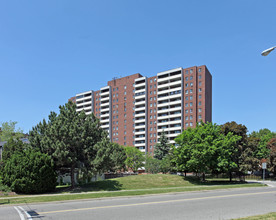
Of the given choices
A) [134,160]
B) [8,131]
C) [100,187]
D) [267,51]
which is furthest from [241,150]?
[8,131]

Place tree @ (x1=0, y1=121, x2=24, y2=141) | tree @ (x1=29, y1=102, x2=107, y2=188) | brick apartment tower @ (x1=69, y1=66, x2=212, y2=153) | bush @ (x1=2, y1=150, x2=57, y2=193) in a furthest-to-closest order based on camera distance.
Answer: brick apartment tower @ (x1=69, y1=66, x2=212, y2=153)
tree @ (x1=0, y1=121, x2=24, y2=141)
tree @ (x1=29, y1=102, x2=107, y2=188)
bush @ (x1=2, y1=150, x2=57, y2=193)

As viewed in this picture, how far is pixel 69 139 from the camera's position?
25.5 meters

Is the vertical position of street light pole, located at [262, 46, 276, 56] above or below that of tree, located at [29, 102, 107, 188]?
above

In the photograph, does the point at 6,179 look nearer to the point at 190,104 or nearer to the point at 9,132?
the point at 9,132

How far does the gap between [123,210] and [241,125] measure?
3006 centimetres

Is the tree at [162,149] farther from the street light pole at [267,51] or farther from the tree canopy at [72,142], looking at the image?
the street light pole at [267,51]

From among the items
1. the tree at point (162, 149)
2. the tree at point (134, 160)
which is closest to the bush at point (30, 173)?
the tree at point (162, 149)

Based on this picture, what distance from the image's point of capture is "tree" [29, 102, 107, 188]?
81.4 ft

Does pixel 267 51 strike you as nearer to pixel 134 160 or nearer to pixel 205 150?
pixel 205 150

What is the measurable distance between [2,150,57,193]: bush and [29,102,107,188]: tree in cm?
121

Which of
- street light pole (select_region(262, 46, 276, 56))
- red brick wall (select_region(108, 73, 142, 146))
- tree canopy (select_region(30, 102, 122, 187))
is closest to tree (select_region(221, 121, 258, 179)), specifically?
tree canopy (select_region(30, 102, 122, 187))

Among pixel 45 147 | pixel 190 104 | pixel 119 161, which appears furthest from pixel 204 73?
pixel 45 147

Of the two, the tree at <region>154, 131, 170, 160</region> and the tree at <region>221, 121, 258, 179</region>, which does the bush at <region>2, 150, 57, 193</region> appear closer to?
the tree at <region>221, 121, 258, 179</region>

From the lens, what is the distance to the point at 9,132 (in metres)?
62.8
